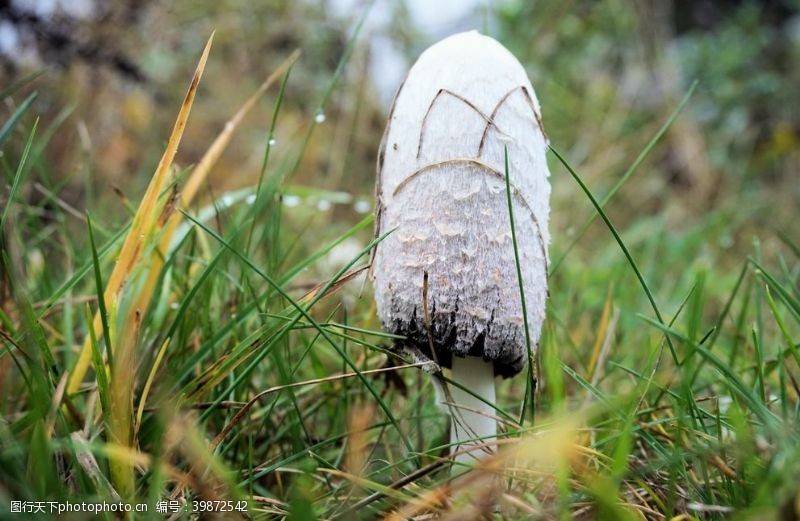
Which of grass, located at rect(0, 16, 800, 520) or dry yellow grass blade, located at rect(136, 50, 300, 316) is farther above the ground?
dry yellow grass blade, located at rect(136, 50, 300, 316)

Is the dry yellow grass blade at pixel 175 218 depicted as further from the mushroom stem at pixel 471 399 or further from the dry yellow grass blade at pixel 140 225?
the mushroom stem at pixel 471 399

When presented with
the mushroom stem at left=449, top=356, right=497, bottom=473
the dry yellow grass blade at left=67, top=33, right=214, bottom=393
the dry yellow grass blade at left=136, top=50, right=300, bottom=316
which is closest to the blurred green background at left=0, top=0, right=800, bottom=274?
the dry yellow grass blade at left=136, top=50, right=300, bottom=316

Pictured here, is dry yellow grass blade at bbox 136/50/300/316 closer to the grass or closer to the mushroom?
the grass

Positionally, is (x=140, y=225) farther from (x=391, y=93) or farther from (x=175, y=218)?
(x=391, y=93)

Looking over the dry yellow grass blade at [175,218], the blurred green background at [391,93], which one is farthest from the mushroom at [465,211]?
the blurred green background at [391,93]

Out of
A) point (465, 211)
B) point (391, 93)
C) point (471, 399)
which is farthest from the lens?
point (391, 93)

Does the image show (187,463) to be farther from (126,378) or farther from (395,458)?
(395,458)

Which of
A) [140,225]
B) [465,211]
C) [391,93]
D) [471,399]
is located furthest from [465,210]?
[391,93]
